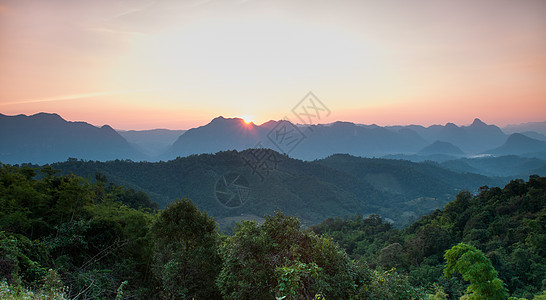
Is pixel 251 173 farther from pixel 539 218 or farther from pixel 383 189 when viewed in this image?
pixel 539 218

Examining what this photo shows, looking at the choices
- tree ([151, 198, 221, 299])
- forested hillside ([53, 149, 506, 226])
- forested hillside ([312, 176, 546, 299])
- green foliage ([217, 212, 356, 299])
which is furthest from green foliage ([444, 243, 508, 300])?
forested hillside ([53, 149, 506, 226])

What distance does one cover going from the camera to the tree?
9.13 meters

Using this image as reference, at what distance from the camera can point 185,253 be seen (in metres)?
9.73

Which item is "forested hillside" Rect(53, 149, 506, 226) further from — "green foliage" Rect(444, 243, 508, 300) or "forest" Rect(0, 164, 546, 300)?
"green foliage" Rect(444, 243, 508, 300)

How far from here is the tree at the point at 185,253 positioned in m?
9.13

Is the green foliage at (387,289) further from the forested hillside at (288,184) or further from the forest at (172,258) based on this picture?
the forested hillside at (288,184)

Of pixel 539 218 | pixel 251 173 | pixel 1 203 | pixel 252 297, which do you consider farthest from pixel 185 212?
pixel 251 173

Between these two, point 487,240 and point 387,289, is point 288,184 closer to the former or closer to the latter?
point 487,240

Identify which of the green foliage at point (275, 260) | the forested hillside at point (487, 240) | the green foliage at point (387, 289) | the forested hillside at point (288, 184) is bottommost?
the forested hillside at point (288, 184)

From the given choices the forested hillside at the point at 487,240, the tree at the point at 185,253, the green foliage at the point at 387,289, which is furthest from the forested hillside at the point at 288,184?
the green foliage at the point at 387,289

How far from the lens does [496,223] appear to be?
26.8 m

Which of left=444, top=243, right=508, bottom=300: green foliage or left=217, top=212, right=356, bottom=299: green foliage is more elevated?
left=217, top=212, right=356, bottom=299: green foliage

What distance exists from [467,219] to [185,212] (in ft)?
109

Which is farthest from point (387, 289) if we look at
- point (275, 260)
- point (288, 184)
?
point (288, 184)
